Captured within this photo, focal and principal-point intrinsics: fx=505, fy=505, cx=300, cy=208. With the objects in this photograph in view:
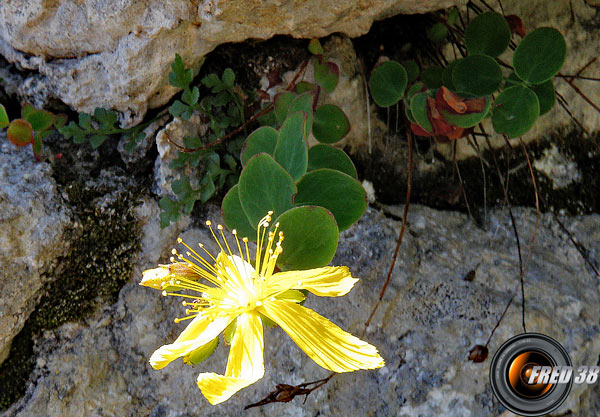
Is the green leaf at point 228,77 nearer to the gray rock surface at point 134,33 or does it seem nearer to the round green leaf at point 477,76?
the gray rock surface at point 134,33

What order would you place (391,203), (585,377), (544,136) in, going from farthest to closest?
1. (544,136)
2. (391,203)
3. (585,377)

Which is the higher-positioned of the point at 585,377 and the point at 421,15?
the point at 421,15

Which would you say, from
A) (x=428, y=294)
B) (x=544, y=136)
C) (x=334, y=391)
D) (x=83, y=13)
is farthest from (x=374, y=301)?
(x=83, y=13)

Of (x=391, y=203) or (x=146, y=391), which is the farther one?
(x=391, y=203)

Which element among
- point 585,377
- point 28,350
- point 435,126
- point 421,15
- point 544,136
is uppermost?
point 421,15

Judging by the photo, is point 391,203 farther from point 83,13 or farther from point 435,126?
point 83,13

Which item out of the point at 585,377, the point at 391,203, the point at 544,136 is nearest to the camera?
the point at 585,377
